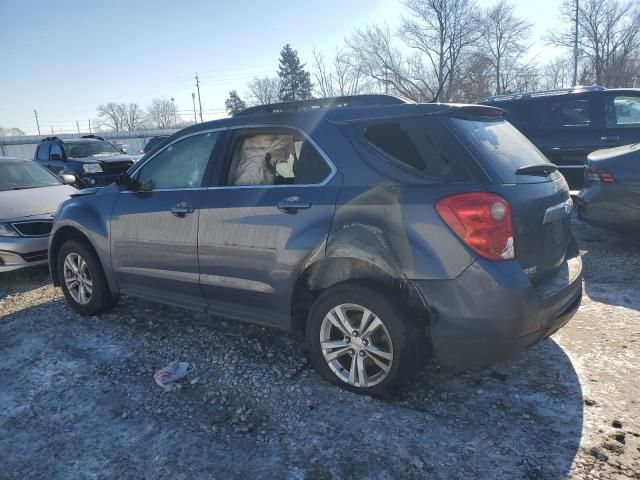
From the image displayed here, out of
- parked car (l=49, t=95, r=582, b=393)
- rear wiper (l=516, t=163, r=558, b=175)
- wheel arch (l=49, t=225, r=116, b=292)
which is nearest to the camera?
parked car (l=49, t=95, r=582, b=393)

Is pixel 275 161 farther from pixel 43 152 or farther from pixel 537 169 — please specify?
pixel 43 152

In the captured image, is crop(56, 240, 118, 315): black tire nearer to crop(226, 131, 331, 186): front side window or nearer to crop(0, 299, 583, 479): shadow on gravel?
crop(0, 299, 583, 479): shadow on gravel

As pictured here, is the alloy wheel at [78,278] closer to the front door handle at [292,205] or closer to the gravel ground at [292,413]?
the gravel ground at [292,413]

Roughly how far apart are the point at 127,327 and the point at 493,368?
308 cm

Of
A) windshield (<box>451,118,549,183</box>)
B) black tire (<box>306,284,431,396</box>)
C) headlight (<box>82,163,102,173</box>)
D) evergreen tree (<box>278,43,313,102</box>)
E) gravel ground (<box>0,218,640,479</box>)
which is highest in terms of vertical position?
evergreen tree (<box>278,43,313,102</box>)

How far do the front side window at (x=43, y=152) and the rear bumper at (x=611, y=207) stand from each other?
12.1 meters

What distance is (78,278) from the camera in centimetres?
449

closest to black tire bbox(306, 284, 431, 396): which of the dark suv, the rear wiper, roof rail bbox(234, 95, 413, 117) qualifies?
the rear wiper

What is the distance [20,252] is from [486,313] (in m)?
5.45

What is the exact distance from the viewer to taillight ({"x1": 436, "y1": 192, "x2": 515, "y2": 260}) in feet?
8.04

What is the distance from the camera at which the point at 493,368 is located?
3201mm

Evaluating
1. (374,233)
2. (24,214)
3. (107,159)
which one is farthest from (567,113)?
(107,159)

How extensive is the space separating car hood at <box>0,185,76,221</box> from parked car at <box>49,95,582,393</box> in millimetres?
3243

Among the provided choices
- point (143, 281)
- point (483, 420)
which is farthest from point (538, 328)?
point (143, 281)
